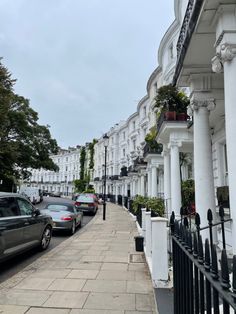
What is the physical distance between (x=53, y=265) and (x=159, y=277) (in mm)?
3096

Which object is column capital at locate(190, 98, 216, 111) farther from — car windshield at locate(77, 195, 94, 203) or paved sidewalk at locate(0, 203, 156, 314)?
car windshield at locate(77, 195, 94, 203)

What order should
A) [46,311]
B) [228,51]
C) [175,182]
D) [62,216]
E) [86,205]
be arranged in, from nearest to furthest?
[228,51]
[46,311]
[175,182]
[62,216]
[86,205]

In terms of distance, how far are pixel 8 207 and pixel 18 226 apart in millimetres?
562

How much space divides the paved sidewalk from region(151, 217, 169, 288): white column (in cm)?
29

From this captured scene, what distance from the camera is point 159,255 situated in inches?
226

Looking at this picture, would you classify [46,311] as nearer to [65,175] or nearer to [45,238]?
[45,238]

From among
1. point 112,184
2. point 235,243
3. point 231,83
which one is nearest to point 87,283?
point 235,243

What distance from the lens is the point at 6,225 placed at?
22.6 feet

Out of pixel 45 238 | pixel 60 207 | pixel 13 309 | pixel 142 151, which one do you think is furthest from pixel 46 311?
pixel 142 151

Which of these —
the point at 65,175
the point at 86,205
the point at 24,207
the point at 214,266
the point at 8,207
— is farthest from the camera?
the point at 65,175

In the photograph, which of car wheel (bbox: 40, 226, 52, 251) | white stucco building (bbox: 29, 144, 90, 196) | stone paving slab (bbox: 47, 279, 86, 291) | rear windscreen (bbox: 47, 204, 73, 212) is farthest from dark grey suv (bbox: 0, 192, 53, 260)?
white stucco building (bbox: 29, 144, 90, 196)

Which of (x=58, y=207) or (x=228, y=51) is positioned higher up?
(x=228, y=51)

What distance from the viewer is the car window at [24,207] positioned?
815 cm

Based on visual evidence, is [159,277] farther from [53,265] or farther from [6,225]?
[6,225]
